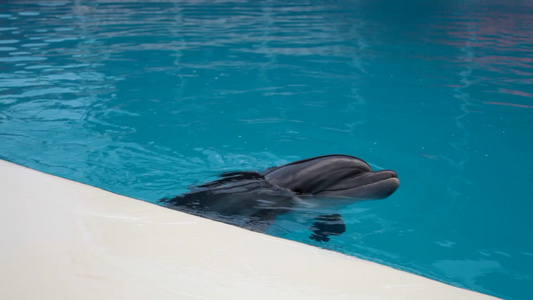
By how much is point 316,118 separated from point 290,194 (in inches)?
116

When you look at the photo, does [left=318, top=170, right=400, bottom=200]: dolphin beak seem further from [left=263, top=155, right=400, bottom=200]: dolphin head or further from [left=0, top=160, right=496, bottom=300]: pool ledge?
[left=0, top=160, right=496, bottom=300]: pool ledge

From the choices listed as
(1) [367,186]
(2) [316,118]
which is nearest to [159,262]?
(1) [367,186]

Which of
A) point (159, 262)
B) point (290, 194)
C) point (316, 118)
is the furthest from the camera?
point (316, 118)

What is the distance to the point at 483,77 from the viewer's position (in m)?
8.08

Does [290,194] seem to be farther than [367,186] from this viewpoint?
Yes

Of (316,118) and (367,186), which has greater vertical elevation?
(316,118)

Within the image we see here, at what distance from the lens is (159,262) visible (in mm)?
1737

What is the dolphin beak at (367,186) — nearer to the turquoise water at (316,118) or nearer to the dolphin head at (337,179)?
the dolphin head at (337,179)

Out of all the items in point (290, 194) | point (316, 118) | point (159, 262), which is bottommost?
point (290, 194)

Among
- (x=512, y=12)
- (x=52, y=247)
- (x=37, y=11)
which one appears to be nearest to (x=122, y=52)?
(x=37, y=11)

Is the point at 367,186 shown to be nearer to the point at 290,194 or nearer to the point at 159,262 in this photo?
the point at 290,194

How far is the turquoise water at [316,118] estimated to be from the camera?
3898mm

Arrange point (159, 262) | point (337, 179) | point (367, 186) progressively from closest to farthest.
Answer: point (159, 262)
point (367, 186)
point (337, 179)

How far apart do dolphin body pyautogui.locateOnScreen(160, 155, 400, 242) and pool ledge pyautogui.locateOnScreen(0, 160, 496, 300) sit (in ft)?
4.22
